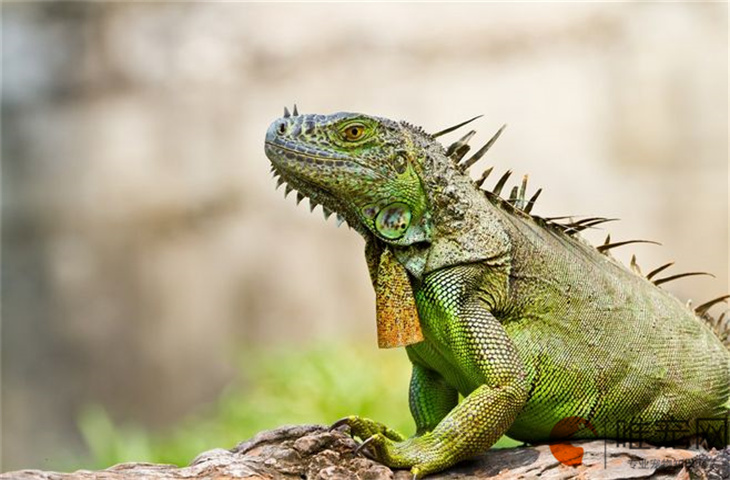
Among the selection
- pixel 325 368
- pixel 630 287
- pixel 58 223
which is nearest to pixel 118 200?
pixel 58 223

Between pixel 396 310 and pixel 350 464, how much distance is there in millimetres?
693

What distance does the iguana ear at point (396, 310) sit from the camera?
11.8 feet

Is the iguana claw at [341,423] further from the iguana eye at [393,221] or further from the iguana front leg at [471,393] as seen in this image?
the iguana eye at [393,221]

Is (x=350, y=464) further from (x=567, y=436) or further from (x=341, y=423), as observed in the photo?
(x=567, y=436)

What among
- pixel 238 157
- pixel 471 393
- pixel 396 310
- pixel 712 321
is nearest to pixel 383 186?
pixel 396 310

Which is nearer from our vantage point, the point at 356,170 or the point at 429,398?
the point at 356,170

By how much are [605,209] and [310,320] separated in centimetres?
431

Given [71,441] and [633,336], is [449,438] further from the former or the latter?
[71,441]

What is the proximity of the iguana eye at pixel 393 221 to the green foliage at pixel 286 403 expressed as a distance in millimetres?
4013

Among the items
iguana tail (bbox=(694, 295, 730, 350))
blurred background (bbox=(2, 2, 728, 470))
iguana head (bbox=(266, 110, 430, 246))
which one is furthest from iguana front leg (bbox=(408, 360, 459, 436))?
blurred background (bbox=(2, 2, 728, 470))

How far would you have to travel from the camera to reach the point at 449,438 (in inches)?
135

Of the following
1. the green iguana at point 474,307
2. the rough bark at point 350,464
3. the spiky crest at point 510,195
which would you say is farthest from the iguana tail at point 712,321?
the rough bark at point 350,464

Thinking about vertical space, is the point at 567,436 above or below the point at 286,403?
below

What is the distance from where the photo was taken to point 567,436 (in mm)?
3920
